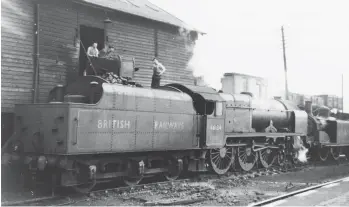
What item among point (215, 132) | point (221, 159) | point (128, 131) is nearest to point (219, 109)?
point (215, 132)

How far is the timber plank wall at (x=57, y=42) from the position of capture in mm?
12062

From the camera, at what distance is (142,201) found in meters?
8.89

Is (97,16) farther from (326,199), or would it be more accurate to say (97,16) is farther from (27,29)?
(326,199)

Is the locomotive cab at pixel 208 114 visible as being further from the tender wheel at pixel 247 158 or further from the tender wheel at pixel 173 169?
the tender wheel at pixel 247 158

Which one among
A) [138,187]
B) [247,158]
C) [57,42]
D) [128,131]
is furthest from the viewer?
[247,158]

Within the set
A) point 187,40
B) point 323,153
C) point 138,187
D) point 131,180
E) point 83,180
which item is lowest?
point 138,187

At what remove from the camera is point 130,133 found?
390 inches

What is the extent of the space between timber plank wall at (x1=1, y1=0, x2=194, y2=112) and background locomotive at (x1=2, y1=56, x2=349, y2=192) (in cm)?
213

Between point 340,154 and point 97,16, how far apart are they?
50.1ft

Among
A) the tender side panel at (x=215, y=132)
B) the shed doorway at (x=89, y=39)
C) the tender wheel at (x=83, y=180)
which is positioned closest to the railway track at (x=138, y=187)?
the tender wheel at (x=83, y=180)

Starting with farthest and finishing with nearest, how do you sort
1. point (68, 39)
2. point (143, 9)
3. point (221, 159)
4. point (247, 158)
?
point (143, 9), point (247, 158), point (68, 39), point (221, 159)

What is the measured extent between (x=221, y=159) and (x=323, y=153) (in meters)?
8.48

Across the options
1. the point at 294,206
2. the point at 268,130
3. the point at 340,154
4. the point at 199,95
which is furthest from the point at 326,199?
the point at 340,154

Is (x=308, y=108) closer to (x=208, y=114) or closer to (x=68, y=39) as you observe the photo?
(x=208, y=114)
